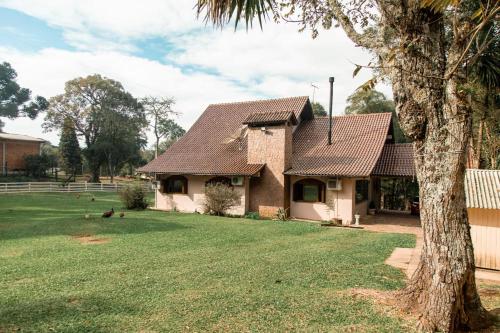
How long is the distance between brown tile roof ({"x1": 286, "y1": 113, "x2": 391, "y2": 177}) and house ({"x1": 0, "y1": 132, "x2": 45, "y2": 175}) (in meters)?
37.1

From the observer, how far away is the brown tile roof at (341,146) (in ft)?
54.4

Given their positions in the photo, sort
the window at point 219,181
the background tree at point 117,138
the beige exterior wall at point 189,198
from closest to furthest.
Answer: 1. the window at point 219,181
2. the beige exterior wall at point 189,198
3. the background tree at point 117,138

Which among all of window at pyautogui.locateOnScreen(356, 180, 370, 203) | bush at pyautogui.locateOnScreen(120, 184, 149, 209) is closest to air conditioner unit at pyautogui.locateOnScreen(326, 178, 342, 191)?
window at pyautogui.locateOnScreen(356, 180, 370, 203)

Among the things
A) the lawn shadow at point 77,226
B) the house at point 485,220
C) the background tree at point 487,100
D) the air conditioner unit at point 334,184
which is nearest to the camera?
the house at point 485,220

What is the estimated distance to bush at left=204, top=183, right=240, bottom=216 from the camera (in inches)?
696

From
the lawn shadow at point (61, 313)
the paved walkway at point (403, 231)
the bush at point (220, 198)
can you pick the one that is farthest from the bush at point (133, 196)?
the lawn shadow at point (61, 313)

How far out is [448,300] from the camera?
4.45 metres

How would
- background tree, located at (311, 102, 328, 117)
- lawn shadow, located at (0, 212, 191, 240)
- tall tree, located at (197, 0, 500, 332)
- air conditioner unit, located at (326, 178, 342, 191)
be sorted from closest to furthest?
1. tall tree, located at (197, 0, 500, 332)
2. lawn shadow, located at (0, 212, 191, 240)
3. air conditioner unit, located at (326, 178, 342, 191)
4. background tree, located at (311, 102, 328, 117)

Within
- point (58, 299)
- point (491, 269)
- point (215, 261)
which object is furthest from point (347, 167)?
point (58, 299)

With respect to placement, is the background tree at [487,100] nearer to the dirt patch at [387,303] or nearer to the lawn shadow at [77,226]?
the dirt patch at [387,303]

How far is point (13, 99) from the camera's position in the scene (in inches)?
1972

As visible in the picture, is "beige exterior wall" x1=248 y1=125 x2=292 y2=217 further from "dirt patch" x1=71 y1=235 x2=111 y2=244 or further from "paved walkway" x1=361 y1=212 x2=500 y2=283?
"dirt patch" x1=71 y1=235 x2=111 y2=244

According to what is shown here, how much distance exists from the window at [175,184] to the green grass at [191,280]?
8.22m

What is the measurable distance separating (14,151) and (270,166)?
37.5m
